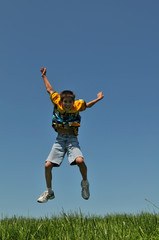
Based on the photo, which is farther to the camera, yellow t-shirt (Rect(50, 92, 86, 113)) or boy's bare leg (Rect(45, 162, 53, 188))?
yellow t-shirt (Rect(50, 92, 86, 113))

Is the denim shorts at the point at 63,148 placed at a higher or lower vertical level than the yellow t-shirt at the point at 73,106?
lower

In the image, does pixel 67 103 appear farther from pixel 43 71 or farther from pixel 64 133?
pixel 43 71

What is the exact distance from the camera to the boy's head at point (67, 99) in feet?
22.0

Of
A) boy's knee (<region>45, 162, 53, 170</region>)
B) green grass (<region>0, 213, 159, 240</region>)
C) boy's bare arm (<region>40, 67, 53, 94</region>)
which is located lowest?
green grass (<region>0, 213, 159, 240</region>)

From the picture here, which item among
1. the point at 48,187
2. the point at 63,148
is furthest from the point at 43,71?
the point at 48,187

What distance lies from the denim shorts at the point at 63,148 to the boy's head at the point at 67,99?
67 centimetres

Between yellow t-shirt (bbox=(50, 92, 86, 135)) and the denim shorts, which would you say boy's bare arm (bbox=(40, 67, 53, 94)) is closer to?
yellow t-shirt (bbox=(50, 92, 86, 135))

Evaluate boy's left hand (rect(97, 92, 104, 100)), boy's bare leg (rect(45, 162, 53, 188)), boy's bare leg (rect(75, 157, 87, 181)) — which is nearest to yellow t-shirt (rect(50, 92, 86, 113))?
boy's left hand (rect(97, 92, 104, 100))

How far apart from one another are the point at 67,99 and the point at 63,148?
3.69 feet

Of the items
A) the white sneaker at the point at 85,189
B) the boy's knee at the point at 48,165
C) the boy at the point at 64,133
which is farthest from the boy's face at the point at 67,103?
the white sneaker at the point at 85,189

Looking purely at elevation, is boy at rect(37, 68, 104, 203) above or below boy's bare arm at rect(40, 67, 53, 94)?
below

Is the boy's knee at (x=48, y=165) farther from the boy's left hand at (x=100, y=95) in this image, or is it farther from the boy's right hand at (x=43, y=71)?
the boy's right hand at (x=43, y=71)

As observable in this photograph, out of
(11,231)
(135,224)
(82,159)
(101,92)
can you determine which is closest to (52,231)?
(11,231)

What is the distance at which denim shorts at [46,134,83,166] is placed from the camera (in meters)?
→ 6.68
